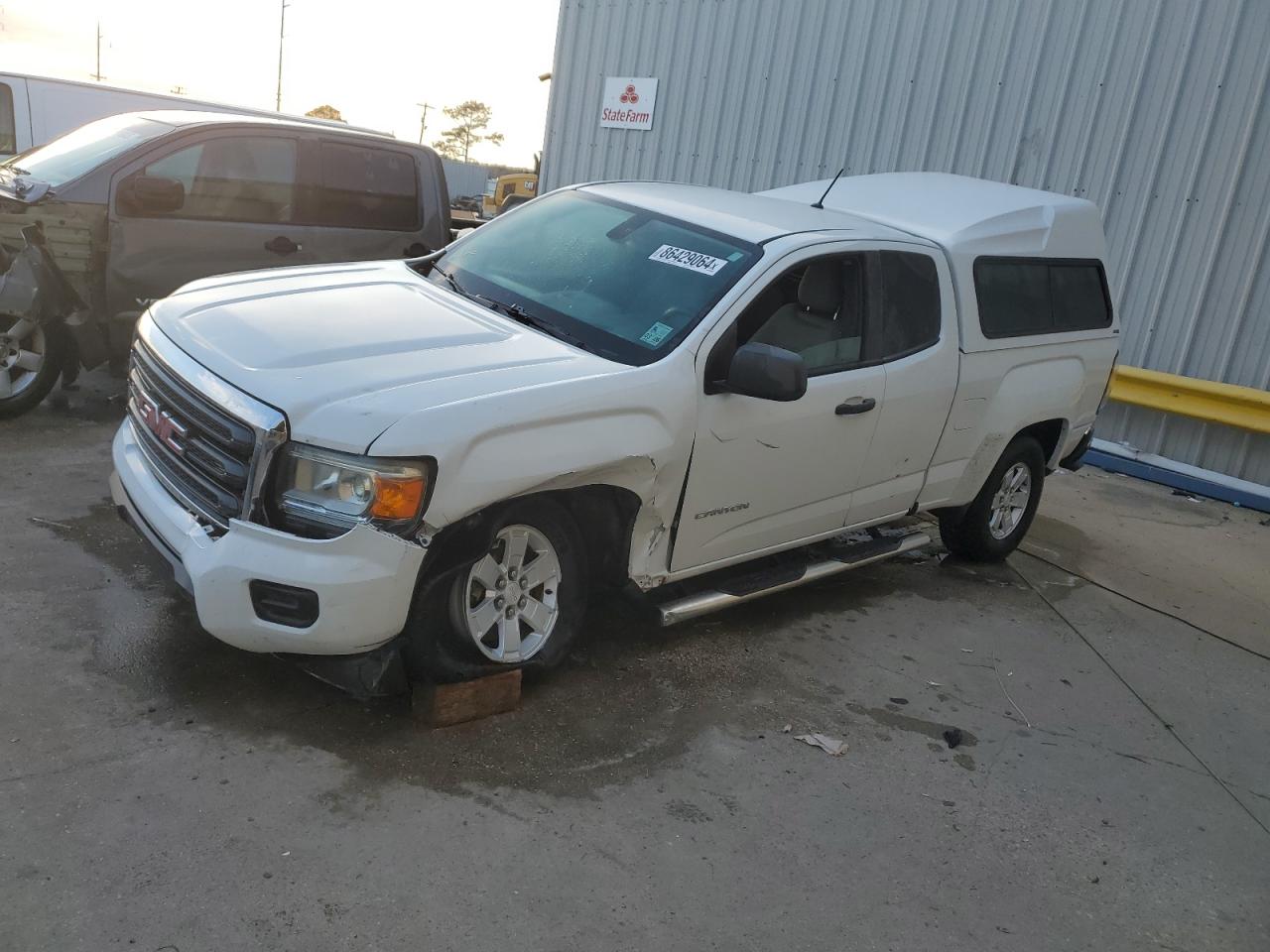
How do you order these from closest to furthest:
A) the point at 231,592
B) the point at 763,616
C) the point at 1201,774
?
the point at 231,592, the point at 1201,774, the point at 763,616

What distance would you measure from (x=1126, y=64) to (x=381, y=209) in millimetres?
6463

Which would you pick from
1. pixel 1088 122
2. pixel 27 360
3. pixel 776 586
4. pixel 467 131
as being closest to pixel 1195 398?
pixel 1088 122

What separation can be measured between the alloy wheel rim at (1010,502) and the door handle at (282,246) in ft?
15.5

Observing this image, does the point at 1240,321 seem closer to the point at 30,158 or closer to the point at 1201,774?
the point at 1201,774

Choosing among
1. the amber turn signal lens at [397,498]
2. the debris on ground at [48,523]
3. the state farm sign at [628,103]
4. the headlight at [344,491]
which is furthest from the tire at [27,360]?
the state farm sign at [628,103]

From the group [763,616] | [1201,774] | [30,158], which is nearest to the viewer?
[1201,774]

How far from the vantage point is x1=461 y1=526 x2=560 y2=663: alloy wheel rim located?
3803 millimetres

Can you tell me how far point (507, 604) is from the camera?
12.9 feet

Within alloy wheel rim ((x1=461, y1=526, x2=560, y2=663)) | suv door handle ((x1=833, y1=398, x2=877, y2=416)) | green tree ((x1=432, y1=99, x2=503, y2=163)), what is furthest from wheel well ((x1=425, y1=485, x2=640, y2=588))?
green tree ((x1=432, y1=99, x2=503, y2=163))

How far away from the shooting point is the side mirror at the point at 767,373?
4047 millimetres

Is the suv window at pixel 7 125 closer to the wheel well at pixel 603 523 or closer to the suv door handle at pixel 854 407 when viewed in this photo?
the wheel well at pixel 603 523

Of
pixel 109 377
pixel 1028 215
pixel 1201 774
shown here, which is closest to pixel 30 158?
pixel 109 377

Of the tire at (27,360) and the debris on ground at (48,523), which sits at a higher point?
the tire at (27,360)

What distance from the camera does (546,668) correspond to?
4098mm
